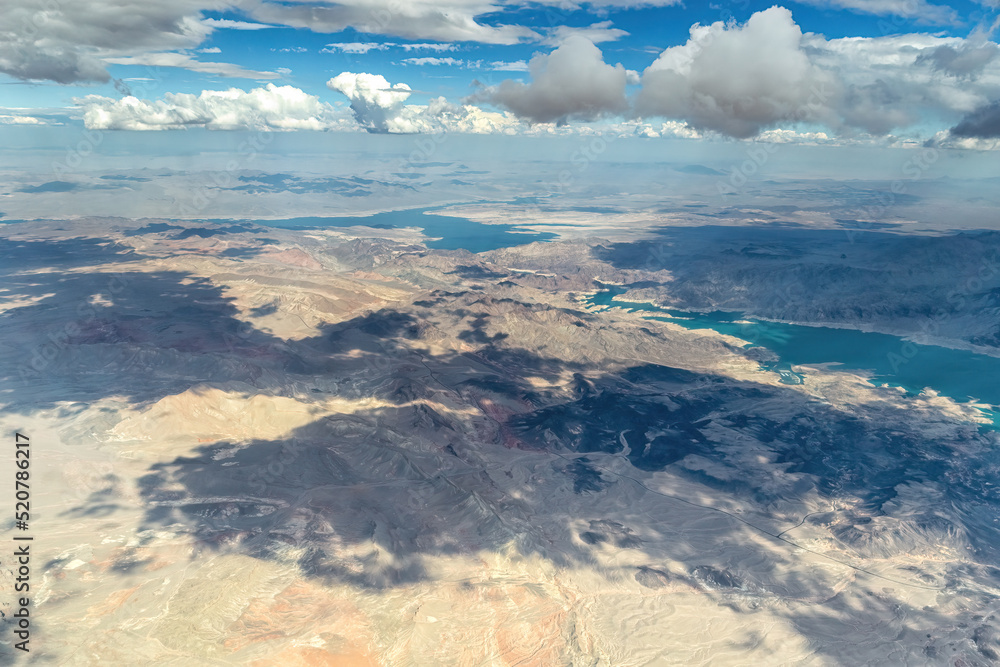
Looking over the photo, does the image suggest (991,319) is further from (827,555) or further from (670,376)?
(827,555)

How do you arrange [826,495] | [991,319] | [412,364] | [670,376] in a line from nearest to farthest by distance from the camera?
[826,495]
[412,364]
[670,376]
[991,319]

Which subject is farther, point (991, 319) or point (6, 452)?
point (991, 319)

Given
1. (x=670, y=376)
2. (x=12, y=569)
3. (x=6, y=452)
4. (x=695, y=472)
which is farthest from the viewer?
(x=670, y=376)

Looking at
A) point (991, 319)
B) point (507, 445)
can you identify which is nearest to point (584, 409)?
point (507, 445)

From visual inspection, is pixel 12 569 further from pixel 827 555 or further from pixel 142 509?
pixel 827 555

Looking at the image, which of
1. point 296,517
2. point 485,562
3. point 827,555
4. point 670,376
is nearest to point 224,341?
point 296,517

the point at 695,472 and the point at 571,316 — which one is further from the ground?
the point at 571,316
